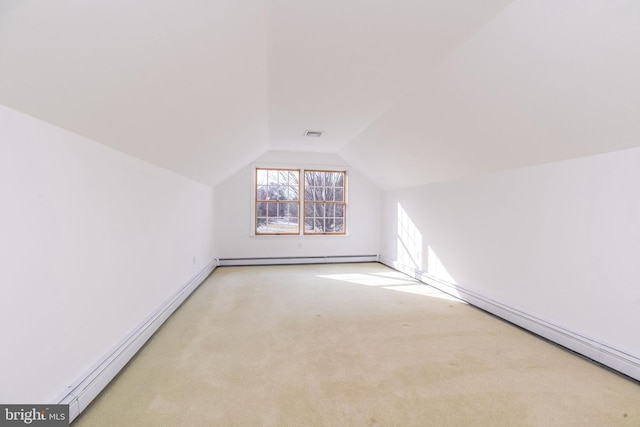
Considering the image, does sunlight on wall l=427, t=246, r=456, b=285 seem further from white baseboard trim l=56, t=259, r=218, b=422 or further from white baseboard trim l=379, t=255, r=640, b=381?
white baseboard trim l=56, t=259, r=218, b=422

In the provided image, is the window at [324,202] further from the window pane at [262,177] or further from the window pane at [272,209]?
the window pane at [262,177]

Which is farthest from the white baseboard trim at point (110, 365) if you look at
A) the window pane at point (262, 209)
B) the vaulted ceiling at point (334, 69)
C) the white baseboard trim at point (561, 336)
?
the white baseboard trim at point (561, 336)

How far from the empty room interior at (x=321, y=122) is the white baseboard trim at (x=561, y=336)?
→ 1cm

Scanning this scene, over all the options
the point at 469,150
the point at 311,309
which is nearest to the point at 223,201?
the point at 311,309

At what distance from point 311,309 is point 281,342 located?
89cm

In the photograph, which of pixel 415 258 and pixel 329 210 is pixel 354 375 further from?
pixel 329 210

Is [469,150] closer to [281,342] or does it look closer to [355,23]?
[355,23]

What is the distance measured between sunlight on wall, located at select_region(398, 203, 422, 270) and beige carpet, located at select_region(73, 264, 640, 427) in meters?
1.66

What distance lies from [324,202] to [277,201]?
1.03 meters

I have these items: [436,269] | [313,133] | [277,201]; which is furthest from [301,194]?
[436,269]

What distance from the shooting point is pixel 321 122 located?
13.0ft

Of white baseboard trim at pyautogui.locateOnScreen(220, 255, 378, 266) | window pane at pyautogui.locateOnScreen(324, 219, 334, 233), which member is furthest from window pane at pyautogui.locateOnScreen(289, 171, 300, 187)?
white baseboard trim at pyautogui.locateOnScreen(220, 255, 378, 266)

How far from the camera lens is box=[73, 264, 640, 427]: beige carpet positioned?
1.66 meters

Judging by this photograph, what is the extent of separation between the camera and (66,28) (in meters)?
1.04
